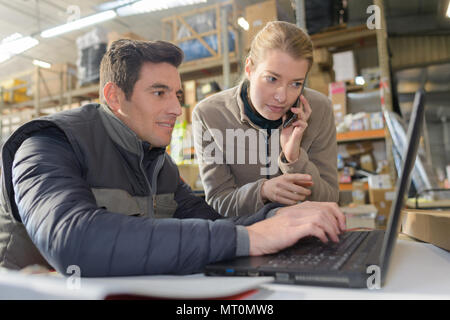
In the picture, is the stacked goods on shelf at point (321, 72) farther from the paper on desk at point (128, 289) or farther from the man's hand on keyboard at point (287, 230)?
the paper on desk at point (128, 289)

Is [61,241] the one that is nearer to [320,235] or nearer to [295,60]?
[320,235]

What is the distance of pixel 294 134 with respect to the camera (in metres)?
0.97

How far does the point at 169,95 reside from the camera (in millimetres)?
802

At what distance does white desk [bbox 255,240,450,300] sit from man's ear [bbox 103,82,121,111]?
58 centimetres

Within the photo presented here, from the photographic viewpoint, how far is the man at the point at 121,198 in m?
0.43

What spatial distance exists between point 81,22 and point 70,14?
142 mm

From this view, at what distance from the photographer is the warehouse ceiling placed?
2.22m

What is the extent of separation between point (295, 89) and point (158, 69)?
1.43ft

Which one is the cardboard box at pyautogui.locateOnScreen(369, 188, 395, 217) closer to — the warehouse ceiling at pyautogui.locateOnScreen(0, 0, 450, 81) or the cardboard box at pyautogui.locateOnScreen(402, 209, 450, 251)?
the warehouse ceiling at pyautogui.locateOnScreen(0, 0, 450, 81)

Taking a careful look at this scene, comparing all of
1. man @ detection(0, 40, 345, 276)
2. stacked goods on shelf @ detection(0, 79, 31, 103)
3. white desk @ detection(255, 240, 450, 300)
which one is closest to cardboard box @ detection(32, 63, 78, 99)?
stacked goods on shelf @ detection(0, 79, 31, 103)

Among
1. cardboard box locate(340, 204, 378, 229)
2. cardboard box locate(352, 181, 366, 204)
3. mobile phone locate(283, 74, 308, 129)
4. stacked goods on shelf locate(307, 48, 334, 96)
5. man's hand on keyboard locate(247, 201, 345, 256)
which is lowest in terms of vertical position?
cardboard box locate(340, 204, 378, 229)

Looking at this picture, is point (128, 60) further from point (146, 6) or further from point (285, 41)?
point (146, 6)

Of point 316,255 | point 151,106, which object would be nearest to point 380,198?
point 151,106

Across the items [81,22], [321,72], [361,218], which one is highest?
[81,22]
